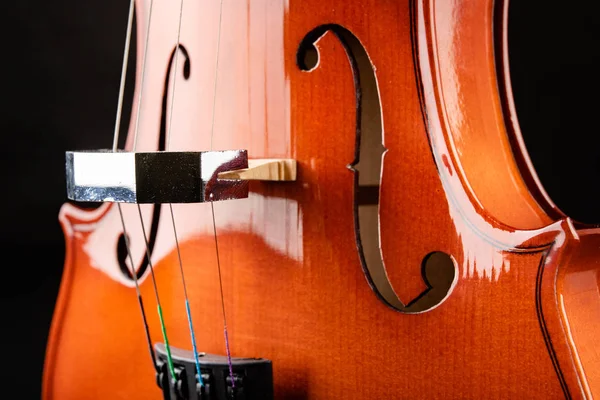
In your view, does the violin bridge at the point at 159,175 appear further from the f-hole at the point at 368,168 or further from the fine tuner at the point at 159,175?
the f-hole at the point at 368,168

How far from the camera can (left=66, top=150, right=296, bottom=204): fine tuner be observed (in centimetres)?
67

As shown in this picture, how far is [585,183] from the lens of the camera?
1.18 m

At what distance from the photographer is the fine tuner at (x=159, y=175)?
2.20 feet

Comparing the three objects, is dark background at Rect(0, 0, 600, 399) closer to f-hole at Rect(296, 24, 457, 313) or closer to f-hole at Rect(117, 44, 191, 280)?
f-hole at Rect(117, 44, 191, 280)

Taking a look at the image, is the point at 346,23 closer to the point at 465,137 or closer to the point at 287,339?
the point at 465,137

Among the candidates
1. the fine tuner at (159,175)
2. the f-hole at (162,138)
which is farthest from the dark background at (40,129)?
the fine tuner at (159,175)

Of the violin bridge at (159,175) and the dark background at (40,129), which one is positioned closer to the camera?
the violin bridge at (159,175)

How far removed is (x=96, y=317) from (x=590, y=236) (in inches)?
23.5

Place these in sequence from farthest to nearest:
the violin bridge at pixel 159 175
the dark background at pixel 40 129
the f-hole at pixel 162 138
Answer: the dark background at pixel 40 129 → the f-hole at pixel 162 138 → the violin bridge at pixel 159 175

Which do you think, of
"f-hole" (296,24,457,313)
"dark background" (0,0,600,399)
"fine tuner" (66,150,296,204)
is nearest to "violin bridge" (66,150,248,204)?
"fine tuner" (66,150,296,204)

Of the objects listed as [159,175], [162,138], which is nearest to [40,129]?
[162,138]

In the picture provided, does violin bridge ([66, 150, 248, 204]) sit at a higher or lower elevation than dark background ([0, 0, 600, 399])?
lower

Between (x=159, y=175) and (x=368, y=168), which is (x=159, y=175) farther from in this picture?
(x=368, y=168)

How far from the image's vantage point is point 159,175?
672 mm
